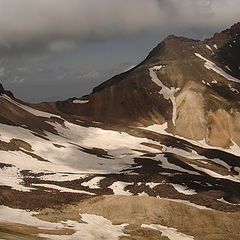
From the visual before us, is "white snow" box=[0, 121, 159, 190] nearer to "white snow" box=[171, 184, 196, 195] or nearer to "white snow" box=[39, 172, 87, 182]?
"white snow" box=[39, 172, 87, 182]

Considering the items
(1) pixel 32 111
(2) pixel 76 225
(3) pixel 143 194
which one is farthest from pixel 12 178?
(1) pixel 32 111

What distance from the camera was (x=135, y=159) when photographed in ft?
224

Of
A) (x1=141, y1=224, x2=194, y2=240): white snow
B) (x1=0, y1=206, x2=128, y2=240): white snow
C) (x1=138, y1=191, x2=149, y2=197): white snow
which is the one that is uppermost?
(x1=138, y1=191, x2=149, y2=197): white snow

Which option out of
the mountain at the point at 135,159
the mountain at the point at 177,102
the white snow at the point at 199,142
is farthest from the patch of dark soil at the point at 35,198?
the white snow at the point at 199,142

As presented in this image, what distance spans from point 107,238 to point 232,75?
14978cm

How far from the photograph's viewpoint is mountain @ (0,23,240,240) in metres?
29.1

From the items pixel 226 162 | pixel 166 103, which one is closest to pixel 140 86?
pixel 166 103

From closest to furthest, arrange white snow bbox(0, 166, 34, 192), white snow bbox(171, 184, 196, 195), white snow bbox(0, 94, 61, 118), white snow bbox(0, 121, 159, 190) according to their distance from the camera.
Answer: white snow bbox(0, 166, 34, 192)
white snow bbox(171, 184, 196, 195)
white snow bbox(0, 121, 159, 190)
white snow bbox(0, 94, 61, 118)

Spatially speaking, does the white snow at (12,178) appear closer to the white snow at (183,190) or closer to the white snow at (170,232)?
the white snow at (170,232)

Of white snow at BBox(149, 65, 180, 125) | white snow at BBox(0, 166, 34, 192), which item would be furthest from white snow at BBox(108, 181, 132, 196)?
white snow at BBox(149, 65, 180, 125)

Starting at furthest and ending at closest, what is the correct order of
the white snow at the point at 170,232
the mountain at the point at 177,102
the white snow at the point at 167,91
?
the white snow at the point at 167,91 → the mountain at the point at 177,102 → the white snow at the point at 170,232

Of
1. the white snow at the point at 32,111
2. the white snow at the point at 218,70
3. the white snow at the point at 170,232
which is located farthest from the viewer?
the white snow at the point at 218,70

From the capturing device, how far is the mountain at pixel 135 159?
29062 millimetres

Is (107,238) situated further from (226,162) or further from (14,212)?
(226,162)
